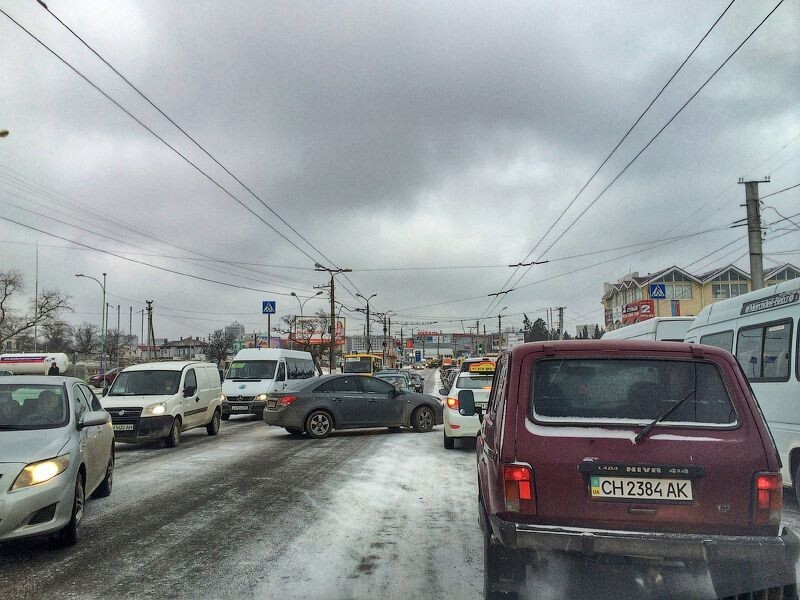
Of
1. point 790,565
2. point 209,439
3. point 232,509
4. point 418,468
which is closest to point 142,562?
point 232,509

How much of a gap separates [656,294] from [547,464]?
29671 millimetres

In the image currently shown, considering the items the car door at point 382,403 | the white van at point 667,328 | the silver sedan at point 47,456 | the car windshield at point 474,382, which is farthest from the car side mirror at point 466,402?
the car door at point 382,403

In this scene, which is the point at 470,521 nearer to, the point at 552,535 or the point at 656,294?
the point at 552,535

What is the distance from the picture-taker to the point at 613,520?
351 centimetres

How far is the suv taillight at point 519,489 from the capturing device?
3.56m

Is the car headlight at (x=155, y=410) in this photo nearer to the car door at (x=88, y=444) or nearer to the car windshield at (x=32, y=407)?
the car door at (x=88, y=444)

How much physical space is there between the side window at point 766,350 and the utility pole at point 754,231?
12.7m

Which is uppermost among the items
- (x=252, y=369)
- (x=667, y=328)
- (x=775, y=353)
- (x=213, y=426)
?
(x=667, y=328)

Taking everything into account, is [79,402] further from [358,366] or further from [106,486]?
[358,366]

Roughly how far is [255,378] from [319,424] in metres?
7.32

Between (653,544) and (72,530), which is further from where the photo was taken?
(72,530)

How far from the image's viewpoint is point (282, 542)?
17.9 ft

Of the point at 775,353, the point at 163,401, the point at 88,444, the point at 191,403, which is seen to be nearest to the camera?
the point at 88,444

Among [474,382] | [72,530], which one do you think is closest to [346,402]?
[474,382]
